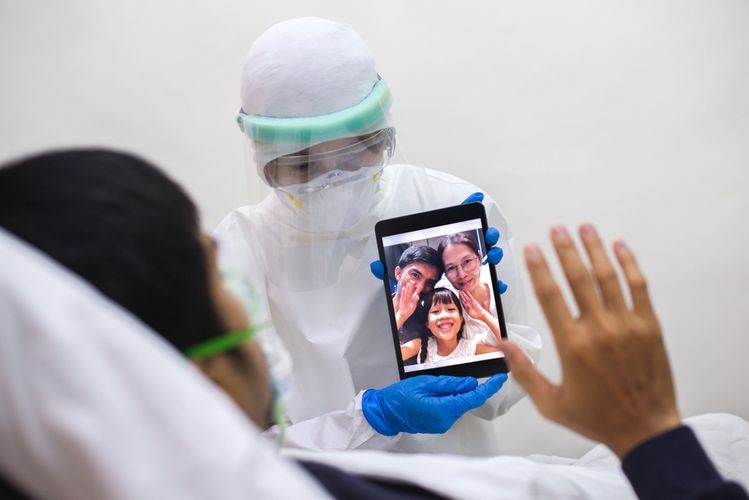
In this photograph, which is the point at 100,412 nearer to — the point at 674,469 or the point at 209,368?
the point at 209,368

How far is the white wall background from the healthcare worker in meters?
0.71

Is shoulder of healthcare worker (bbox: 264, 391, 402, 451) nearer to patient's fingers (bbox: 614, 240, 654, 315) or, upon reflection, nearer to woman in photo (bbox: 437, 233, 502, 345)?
woman in photo (bbox: 437, 233, 502, 345)

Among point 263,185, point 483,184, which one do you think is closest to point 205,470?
point 263,185

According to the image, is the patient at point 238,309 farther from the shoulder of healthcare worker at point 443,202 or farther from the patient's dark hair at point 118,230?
the shoulder of healthcare worker at point 443,202

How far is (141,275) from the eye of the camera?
58cm

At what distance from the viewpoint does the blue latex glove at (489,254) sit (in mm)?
1437

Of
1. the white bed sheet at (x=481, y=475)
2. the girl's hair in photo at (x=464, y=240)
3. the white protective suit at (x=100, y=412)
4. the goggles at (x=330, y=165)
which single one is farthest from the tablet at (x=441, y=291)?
the white protective suit at (x=100, y=412)

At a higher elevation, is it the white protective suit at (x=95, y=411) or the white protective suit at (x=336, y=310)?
the white protective suit at (x=95, y=411)

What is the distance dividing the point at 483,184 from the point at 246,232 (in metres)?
0.94

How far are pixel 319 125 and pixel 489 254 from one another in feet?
1.32

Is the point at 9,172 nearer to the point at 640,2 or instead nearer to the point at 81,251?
the point at 81,251

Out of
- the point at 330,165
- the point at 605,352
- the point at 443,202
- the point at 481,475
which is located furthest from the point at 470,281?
the point at 605,352

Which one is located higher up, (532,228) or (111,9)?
(111,9)

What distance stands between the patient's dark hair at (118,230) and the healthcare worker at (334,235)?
743mm
